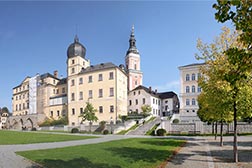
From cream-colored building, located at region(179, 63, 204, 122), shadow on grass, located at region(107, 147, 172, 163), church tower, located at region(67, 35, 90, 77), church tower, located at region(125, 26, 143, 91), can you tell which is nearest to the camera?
shadow on grass, located at region(107, 147, 172, 163)

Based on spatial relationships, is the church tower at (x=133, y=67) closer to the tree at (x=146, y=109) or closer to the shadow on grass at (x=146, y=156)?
the tree at (x=146, y=109)

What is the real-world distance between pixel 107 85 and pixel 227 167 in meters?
48.4

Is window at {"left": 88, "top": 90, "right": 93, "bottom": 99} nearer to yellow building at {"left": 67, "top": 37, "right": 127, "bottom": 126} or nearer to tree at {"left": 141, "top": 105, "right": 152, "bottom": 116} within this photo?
yellow building at {"left": 67, "top": 37, "right": 127, "bottom": 126}

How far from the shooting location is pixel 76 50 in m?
63.8

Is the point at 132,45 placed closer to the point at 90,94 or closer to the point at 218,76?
the point at 90,94

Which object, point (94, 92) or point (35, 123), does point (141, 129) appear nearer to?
point (94, 92)

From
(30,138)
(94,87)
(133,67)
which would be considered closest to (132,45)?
(133,67)

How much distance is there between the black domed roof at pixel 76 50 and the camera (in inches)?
2509

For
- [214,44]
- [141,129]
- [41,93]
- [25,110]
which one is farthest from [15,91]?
[214,44]

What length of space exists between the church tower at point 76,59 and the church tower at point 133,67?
620 inches

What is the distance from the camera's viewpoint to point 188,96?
5653 centimetres

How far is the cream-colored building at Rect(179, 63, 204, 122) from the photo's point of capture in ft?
182

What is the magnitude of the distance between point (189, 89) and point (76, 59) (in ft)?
101

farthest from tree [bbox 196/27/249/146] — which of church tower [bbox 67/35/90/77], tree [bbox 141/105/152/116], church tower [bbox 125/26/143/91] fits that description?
church tower [bbox 125/26/143/91]
